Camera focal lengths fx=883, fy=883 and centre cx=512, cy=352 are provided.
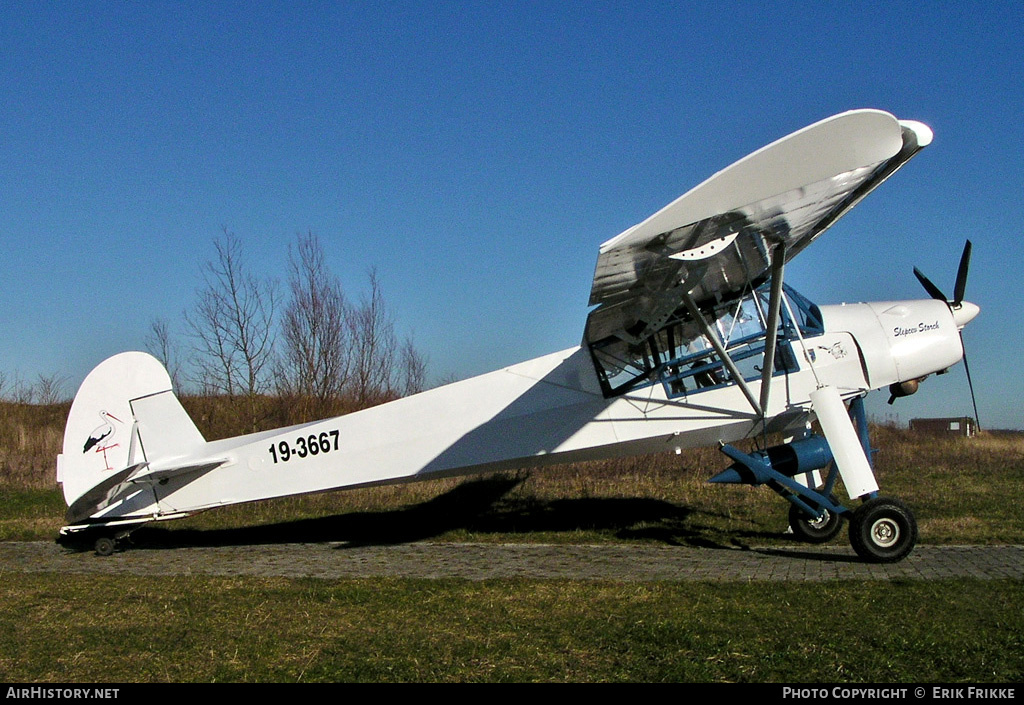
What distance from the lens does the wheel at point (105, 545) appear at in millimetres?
11141

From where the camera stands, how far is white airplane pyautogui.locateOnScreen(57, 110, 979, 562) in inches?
363

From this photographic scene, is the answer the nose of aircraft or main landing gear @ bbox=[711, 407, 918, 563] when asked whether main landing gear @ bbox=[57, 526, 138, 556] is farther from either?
the nose of aircraft

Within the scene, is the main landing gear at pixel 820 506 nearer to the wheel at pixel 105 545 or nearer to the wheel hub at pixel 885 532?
the wheel hub at pixel 885 532

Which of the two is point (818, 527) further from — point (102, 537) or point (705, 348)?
point (102, 537)

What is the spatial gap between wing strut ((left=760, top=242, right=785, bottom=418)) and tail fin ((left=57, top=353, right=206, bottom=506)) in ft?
22.4

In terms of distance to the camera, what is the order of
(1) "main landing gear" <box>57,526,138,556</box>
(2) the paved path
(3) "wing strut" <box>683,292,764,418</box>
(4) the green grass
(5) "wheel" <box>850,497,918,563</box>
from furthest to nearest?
(1) "main landing gear" <box>57,526,138,556</box>, (3) "wing strut" <box>683,292,764,418</box>, (5) "wheel" <box>850,497,918,563</box>, (2) the paved path, (4) the green grass

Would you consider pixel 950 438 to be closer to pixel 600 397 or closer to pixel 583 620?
pixel 600 397

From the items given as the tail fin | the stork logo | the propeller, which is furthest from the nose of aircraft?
the stork logo

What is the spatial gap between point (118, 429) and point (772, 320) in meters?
7.90

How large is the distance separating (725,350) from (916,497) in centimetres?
711

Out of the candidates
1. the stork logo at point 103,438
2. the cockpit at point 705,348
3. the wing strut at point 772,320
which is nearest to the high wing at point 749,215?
the wing strut at point 772,320

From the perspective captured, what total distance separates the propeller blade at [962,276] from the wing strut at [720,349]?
2.85 metres

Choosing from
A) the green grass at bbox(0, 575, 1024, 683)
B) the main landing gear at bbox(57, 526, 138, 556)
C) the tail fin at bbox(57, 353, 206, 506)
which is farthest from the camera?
the main landing gear at bbox(57, 526, 138, 556)
